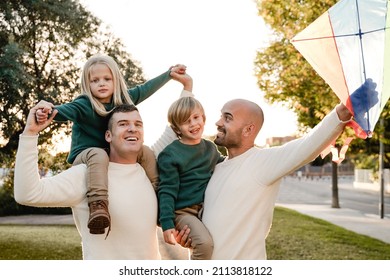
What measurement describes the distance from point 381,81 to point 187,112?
3.00ft

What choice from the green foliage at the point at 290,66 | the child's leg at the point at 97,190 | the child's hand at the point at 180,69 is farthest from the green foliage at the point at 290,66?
the child's leg at the point at 97,190

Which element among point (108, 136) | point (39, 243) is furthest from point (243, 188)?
point (39, 243)

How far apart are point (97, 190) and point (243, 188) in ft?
2.23

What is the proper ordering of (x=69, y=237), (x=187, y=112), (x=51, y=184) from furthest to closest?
(x=69, y=237), (x=187, y=112), (x=51, y=184)

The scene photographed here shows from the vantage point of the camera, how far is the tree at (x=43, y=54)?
35.8 feet

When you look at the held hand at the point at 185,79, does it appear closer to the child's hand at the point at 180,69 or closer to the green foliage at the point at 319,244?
the child's hand at the point at 180,69

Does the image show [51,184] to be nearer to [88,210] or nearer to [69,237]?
[88,210]

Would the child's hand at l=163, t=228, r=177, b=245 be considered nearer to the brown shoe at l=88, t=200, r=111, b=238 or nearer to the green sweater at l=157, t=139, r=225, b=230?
the green sweater at l=157, t=139, r=225, b=230

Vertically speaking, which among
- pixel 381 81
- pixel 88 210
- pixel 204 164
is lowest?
pixel 88 210

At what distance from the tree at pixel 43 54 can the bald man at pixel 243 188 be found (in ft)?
27.9

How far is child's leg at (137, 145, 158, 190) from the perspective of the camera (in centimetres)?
282
